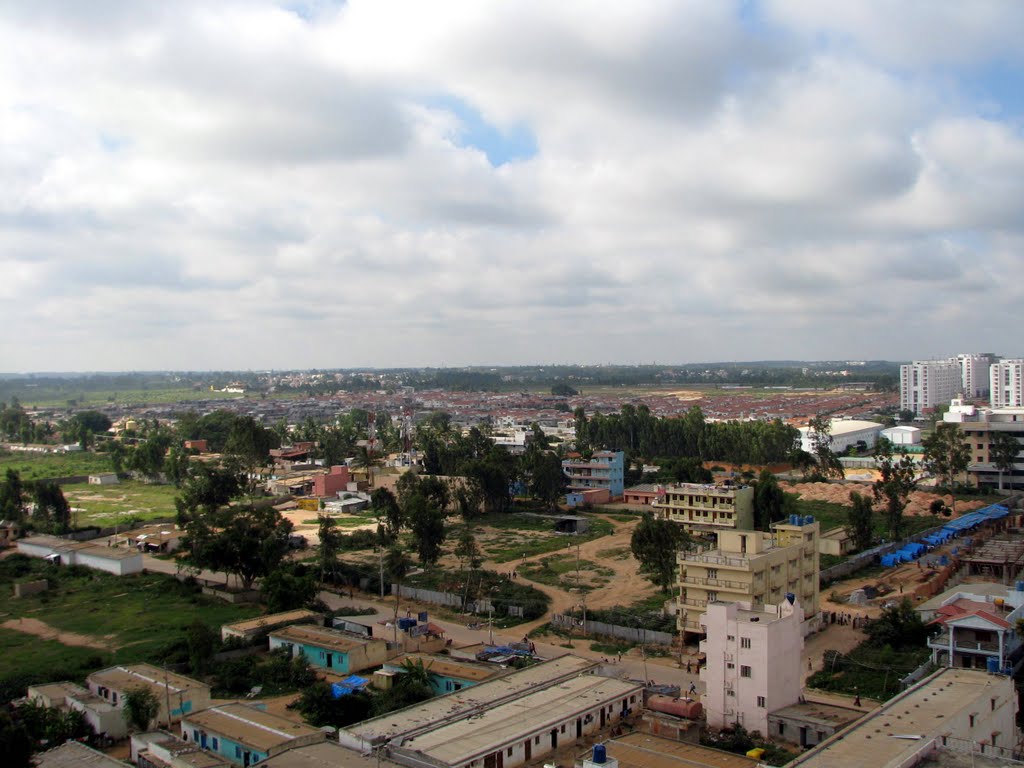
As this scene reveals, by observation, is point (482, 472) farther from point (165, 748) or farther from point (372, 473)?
point (165, 748)

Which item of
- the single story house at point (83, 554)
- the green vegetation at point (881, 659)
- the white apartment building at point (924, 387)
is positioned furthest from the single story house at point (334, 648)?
the white apartment building at point (924, 387)

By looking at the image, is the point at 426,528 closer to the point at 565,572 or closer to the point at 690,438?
the point at 565,572

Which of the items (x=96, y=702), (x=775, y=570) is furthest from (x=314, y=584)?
(x=775, y=570)

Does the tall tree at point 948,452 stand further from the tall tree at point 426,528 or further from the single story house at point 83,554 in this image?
the single story house at point 83,554

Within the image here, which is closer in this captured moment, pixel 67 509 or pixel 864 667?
pixel 864 667

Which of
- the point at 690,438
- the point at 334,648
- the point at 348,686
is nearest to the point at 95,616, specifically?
the point at 334,648

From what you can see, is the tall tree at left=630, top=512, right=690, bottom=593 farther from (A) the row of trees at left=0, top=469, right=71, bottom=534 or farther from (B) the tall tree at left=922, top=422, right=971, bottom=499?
(A) the row of trees at left=0, top=469, right=71, bottom=534
